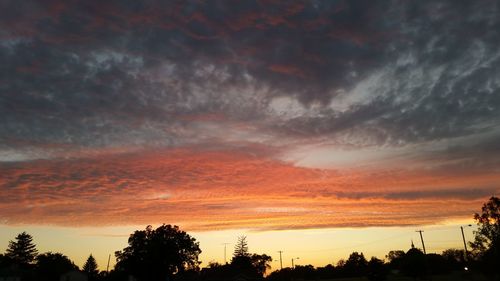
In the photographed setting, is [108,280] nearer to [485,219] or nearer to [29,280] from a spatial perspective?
[29,280]

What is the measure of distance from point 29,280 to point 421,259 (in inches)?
4337

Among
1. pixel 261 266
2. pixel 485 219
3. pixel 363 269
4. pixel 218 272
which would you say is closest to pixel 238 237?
pixel 261 266

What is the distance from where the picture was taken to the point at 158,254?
318ft

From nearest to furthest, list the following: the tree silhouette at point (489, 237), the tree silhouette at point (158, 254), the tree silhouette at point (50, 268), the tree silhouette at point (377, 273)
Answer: the tree silhouette at point (489, 237) → the tree silhouette at point (158, 254) → the tree silhouette at point (377, 273) → the tree silhouette at point (50, 268)

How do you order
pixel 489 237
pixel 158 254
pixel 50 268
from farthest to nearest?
pixel 50 268
pixel 158 254
pixel 489 237

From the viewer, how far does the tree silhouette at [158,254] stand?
96125mm

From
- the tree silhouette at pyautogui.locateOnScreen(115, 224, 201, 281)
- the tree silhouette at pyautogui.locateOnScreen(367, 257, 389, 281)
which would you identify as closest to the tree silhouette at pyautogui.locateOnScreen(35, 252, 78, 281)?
the tree silhouette at pyautogui.locateOnScreen(115, 224, 201, 281)

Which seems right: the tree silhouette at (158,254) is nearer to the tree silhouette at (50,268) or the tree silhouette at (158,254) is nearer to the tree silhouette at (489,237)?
the tree silhouette at (50,268)

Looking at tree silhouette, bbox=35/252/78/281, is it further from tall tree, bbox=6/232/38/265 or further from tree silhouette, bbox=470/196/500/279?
tree silhouette, bbox=470/196/500/279

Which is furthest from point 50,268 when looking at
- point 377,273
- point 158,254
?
point 377,273

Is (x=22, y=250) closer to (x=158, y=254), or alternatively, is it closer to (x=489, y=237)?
(x=158, y=254)

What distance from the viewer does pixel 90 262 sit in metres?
186

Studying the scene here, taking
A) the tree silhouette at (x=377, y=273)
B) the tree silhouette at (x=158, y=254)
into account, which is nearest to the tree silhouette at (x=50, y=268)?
the tree silhouette at (x=158, y=254)

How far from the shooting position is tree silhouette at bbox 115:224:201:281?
9612 centimetres
